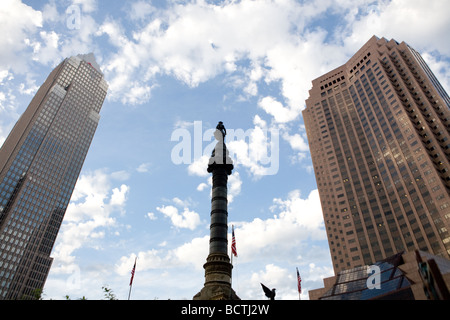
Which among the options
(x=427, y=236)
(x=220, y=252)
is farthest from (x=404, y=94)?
(x=220, y=252)

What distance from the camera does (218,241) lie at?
140 feet

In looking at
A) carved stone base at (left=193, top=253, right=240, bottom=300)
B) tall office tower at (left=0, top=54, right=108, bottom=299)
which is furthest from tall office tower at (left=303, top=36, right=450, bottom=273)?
tall office tower at (left=0, top=54, right=108, bottom=299)

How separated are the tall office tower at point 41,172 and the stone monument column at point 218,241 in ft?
318

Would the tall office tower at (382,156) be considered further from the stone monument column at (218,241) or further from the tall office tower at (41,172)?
the tall office tower at (41,172)

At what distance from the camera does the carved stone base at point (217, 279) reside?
1500 inches

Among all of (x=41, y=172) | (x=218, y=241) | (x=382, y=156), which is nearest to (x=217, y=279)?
(x=218, y=241)

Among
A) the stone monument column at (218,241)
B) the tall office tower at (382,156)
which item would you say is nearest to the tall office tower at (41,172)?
the stone monument column at (218,241)

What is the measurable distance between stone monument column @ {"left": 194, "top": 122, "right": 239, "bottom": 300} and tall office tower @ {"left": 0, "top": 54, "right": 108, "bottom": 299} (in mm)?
97028

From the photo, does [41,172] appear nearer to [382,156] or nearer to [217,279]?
[217,279]

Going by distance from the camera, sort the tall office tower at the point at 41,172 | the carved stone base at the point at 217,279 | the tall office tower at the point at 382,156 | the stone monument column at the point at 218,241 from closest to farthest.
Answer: the carved stone base at the point at 217,279 → the stone monument column at the point at 218,241 → the tall office tower at the point at 382,156 → the tall office tower at the point at 41,172

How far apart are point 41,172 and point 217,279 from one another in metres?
126

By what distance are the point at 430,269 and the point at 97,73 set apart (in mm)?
203273
